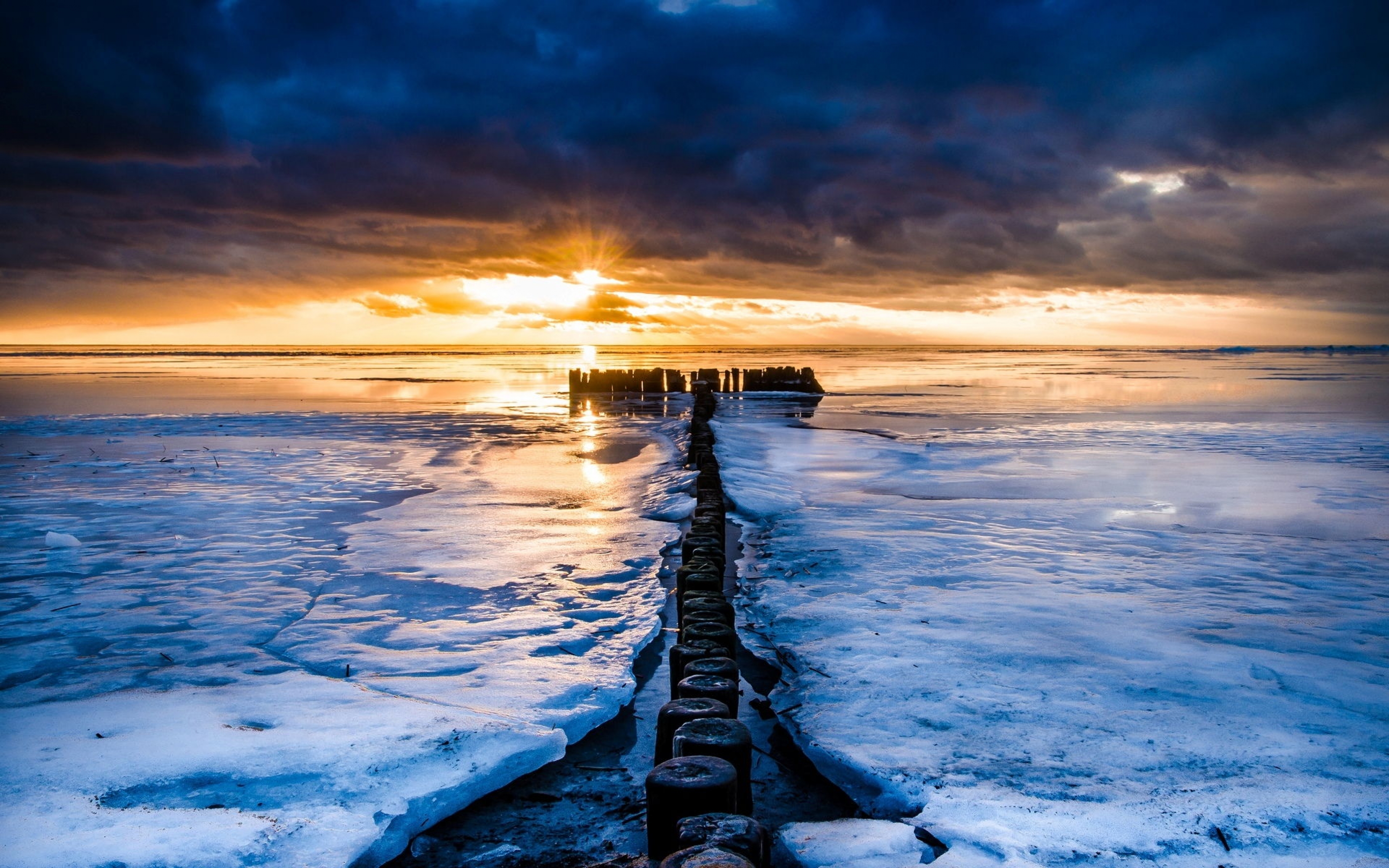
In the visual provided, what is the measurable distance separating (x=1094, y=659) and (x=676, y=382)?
85.2 ft

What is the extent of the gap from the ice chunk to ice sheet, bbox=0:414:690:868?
118 cm

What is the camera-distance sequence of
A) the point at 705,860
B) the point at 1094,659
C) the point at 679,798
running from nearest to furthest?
the point at 705,860 < the point at 679,798 < the point at 1094,659

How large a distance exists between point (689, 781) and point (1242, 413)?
21462 millimetres

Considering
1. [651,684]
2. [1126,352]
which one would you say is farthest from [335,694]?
[1126,352]

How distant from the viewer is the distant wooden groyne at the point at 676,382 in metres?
27.7

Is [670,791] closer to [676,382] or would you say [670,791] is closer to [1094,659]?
[1094,659]

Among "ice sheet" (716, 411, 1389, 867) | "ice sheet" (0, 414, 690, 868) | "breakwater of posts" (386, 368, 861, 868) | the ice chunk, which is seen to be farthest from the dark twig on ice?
"ice sheet" (0, 414, 690, 868)

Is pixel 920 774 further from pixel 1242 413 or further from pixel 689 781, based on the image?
pixel 1242 413

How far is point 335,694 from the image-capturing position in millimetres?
3969

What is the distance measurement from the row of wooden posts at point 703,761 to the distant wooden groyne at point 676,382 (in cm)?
2332

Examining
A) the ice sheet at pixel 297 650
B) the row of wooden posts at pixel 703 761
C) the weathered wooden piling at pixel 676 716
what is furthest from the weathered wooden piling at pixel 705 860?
the ice sheet at pixel 297 650

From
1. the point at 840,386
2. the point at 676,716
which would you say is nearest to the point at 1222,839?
the point at 676,716

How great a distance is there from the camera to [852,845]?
9.36ft

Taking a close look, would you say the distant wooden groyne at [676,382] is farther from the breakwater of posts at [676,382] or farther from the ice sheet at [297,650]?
the ice sheet at [297,650]
